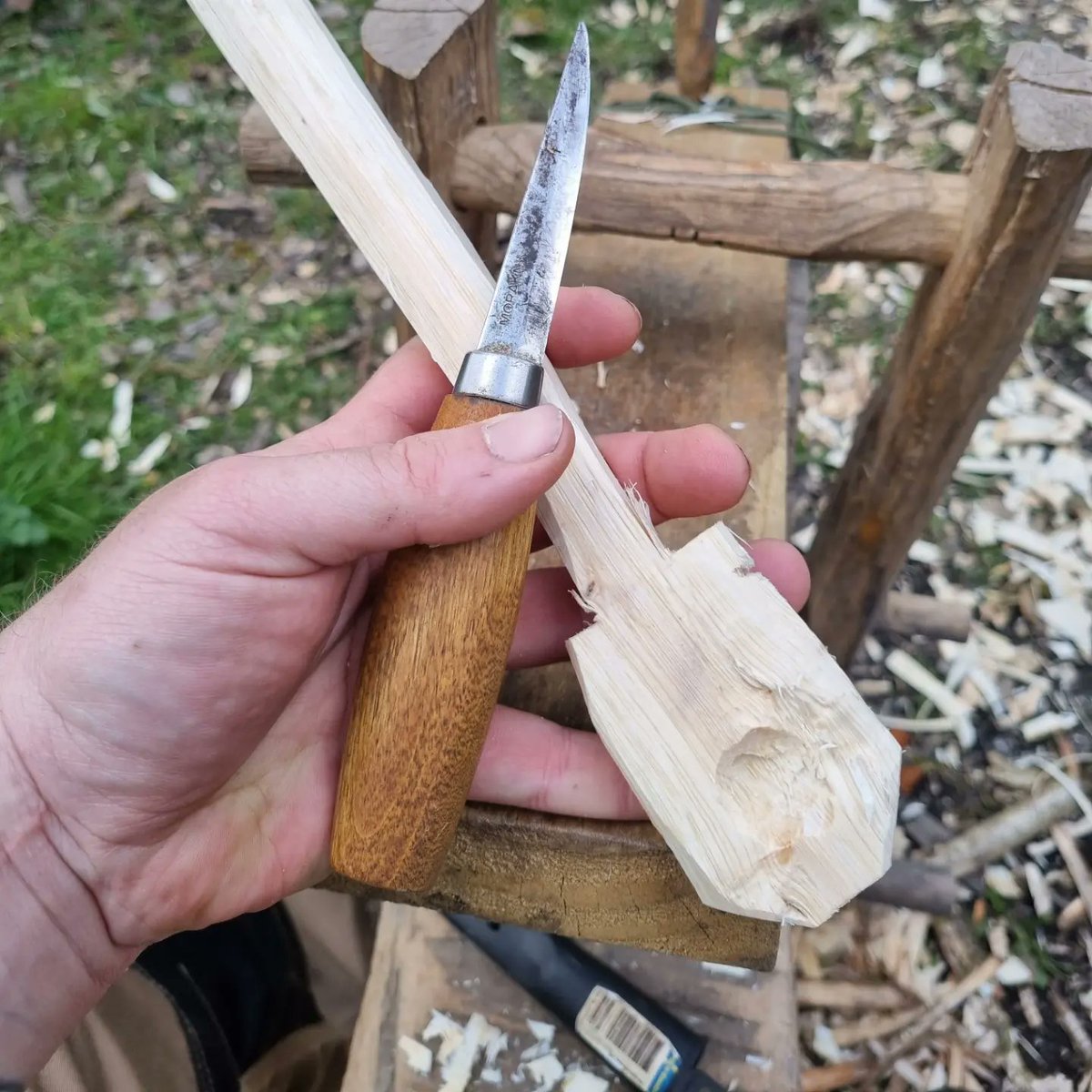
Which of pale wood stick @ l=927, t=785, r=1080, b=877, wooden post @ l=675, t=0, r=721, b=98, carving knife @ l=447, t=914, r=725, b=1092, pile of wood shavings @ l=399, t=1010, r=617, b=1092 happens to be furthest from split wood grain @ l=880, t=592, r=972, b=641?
wooden post @ l=675, t=0, r=721, b=98

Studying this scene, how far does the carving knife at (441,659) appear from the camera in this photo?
32.1 inches

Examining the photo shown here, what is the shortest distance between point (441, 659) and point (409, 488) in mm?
155

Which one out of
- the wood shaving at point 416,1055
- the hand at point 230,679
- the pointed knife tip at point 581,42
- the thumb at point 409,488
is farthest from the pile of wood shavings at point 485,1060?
the pointed knife tip at point 581,42

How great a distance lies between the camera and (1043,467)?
240 cm

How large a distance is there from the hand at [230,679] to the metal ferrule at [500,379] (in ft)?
0.12

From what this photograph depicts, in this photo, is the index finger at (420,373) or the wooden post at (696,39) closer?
the index finger at (420,373)

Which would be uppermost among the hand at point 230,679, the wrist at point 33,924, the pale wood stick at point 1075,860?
the hand at point 230,679

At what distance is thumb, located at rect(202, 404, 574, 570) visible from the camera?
794 mm

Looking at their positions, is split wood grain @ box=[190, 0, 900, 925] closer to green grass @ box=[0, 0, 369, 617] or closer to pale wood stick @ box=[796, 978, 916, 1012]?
pale wood stick @ box=[796, 978, 916, 1012]

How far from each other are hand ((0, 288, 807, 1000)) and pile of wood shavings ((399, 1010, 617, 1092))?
287mm

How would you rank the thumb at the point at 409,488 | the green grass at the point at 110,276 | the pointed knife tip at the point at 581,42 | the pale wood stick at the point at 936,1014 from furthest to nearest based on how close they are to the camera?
the green grass at the point at 110,276, the pale wood stick at the point at 936,1014, the pointed knife tip at the point at 581,42, the thumb at the point at 409,488

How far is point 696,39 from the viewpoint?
2.04 m

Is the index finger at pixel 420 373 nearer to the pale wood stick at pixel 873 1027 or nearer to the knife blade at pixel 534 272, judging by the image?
the knife blade at pixel 534 272

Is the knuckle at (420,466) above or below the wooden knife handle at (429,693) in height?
above
